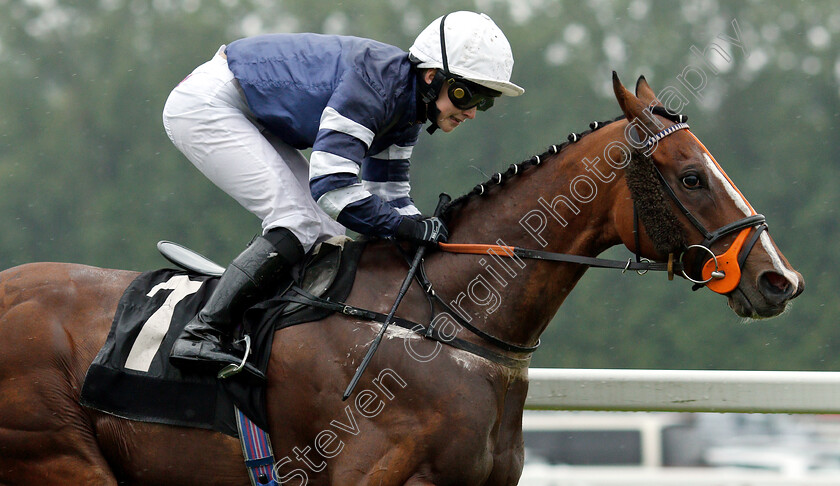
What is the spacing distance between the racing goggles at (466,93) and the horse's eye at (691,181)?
2.45 feet

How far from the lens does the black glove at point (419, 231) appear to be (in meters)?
3.51

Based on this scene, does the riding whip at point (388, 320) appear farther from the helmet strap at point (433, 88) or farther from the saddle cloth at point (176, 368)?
the helmet strap at point (433, 88)

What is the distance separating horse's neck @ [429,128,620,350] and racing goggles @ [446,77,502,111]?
1.12 ft

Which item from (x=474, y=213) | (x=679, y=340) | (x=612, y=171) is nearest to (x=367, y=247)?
(x=474, y=213)

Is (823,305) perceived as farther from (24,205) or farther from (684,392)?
(684,392)

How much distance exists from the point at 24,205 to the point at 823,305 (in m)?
20.2

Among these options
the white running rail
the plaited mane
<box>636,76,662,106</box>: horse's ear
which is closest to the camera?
the plaited mane

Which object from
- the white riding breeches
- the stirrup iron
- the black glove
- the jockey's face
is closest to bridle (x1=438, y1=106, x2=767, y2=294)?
the black glove

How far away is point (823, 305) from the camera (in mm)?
24500

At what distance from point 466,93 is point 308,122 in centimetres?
59

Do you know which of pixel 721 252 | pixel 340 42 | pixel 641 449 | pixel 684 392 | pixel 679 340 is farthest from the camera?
pixel 679 340

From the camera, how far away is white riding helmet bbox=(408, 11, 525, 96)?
3.54 meters

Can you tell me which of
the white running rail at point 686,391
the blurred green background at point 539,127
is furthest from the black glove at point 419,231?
the blurred green background at point 539,127

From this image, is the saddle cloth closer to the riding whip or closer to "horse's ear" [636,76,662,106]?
the riding whip
